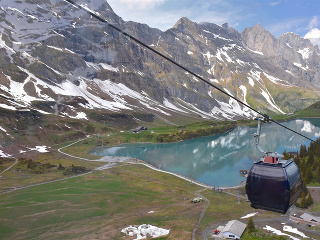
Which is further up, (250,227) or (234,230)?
(250,227)

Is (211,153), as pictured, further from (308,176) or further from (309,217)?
(309,217)

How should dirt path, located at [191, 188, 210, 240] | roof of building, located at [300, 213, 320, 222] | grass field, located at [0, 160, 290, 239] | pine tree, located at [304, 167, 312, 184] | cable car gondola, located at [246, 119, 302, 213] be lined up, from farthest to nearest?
pine tree, located at [304, 167, 312, 184] → roof of building, located at [300, 213, 320, 222] → dirt path, located at [191, 188, 210, 240] → grass field, located at [0, 160, 290, 239] → cable car gondola, located at [246, 119, 302, 213]

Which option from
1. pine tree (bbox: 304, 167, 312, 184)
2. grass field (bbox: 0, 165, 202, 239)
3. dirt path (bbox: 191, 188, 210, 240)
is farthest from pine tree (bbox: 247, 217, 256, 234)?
pine tree (bbox: 304, 167, 312, 184)

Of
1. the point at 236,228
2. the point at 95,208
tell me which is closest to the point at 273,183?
the point at 236,228

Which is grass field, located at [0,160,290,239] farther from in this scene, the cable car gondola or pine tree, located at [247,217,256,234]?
the cable car gondola

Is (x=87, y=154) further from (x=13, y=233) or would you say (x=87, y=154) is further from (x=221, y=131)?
(x=221, y=131)

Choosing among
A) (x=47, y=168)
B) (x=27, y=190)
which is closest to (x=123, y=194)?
(x=27, y=190)

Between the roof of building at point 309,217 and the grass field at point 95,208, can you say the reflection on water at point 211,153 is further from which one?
the roof of building at point 309,217
